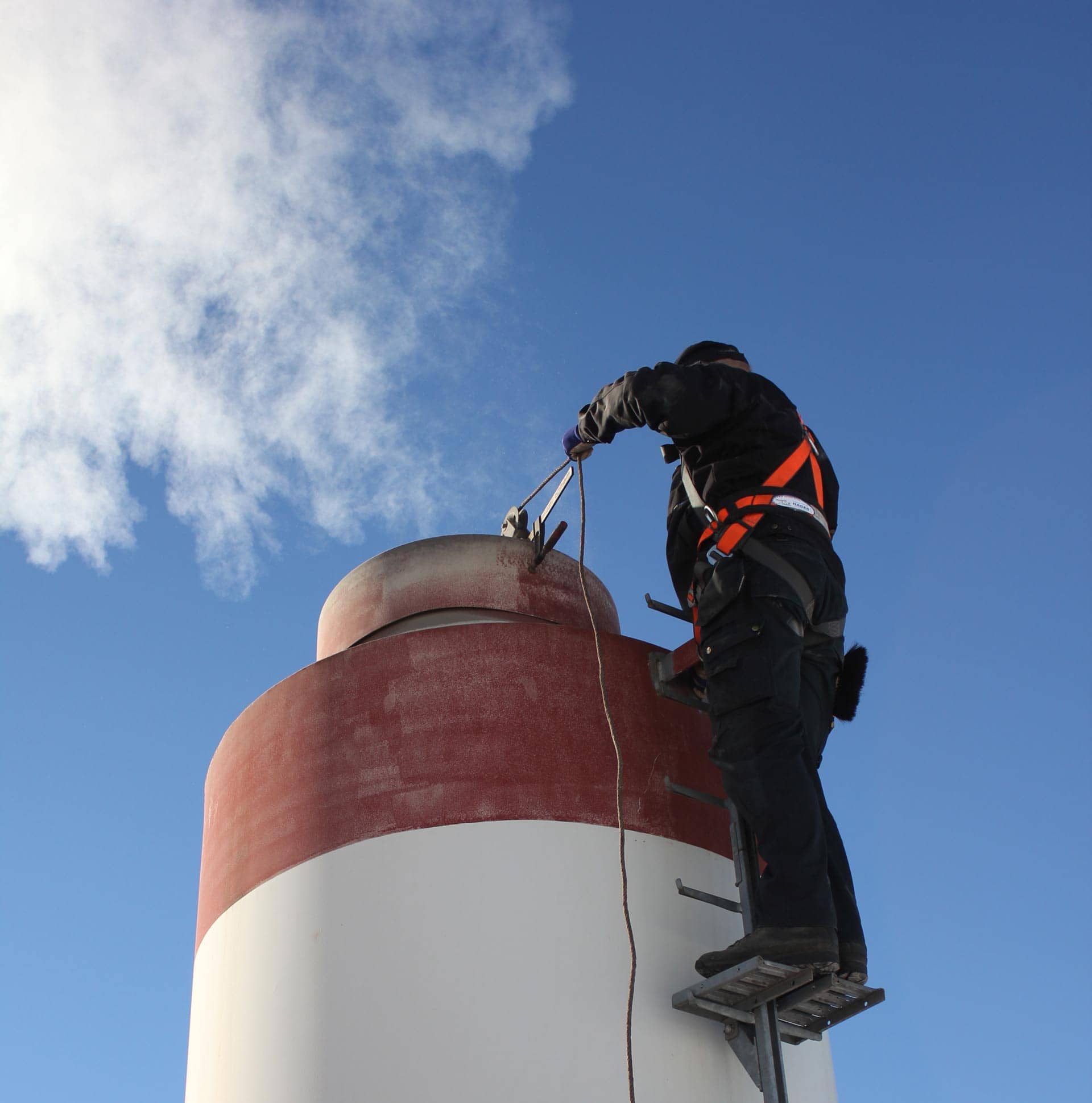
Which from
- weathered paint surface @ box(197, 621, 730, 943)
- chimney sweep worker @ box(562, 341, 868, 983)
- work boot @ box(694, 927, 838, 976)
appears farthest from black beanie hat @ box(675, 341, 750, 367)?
work boot @ box(694, 927, 838, 976)

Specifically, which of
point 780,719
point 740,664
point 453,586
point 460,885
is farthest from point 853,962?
point 453,586

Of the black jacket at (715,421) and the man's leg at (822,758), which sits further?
the black jacket at (715,421)

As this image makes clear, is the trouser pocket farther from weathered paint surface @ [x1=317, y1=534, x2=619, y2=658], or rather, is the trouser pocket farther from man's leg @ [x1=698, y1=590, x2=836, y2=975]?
weathered paint surface @ [x1=317, y1=534, x2=619, y2=658]

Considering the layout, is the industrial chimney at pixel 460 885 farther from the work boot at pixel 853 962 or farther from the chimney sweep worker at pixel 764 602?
the work boot at pixel 853 962

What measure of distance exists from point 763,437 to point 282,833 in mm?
2706

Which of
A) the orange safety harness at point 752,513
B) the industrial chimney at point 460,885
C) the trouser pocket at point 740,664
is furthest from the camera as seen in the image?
the orange safety harness at point 752,513

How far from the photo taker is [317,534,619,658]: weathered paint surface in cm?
666

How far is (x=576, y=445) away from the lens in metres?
6.09

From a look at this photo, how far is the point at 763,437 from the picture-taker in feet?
18.8

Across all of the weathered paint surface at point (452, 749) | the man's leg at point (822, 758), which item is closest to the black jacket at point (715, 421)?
the man's leg at point (822, 758)

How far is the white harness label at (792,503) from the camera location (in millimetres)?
5527

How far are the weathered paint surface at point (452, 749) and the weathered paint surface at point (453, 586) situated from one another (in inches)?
27.3

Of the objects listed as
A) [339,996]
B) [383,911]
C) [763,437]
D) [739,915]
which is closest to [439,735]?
[383,911]

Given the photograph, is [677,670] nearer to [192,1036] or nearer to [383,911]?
[383,911]
